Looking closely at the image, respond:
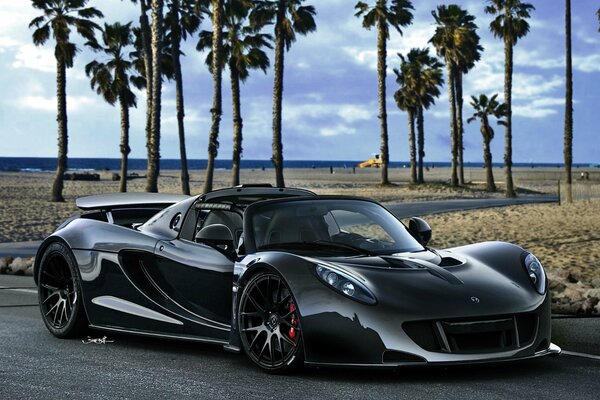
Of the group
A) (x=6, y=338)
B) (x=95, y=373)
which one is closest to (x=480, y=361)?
(x=95, y=373)

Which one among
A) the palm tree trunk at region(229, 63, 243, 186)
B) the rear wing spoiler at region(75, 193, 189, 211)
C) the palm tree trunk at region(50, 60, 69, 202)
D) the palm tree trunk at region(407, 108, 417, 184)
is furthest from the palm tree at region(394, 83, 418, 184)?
the rear wing spoiler at region(75, 193, 189, 211)

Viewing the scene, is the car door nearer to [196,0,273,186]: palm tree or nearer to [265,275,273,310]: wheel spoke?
[265,275,273,310]: wheel spoke

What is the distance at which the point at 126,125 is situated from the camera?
192ft

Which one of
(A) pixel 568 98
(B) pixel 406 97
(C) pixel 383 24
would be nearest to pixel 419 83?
(B) pixel 406 97

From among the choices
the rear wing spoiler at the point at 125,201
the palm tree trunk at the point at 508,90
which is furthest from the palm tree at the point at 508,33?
the rear wing spoiler at the point at 125,201

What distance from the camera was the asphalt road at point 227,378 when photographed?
6.51m

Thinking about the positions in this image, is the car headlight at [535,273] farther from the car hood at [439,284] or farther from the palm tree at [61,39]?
the palm tree at [61,39]

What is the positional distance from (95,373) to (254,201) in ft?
6.70

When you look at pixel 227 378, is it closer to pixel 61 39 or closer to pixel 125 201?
pixel 125 201

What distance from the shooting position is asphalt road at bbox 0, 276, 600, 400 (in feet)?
21.4

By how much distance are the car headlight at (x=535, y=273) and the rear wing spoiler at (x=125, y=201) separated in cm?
349

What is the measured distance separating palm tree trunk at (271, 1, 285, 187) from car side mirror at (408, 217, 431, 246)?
4232cm

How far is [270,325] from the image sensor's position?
7121mm

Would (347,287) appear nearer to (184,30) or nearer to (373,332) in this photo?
(373,332)
